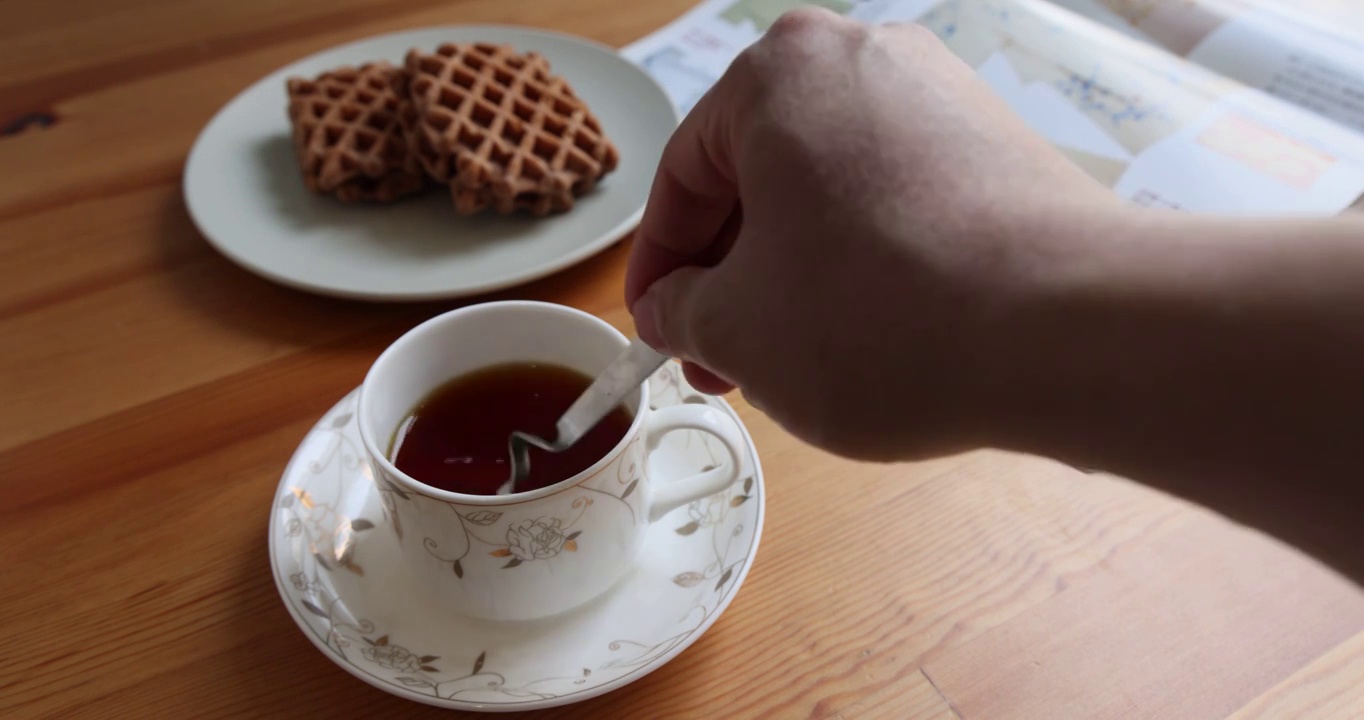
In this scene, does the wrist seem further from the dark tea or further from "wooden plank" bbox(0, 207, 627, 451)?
"wooden plank" bbox(0, 207, 627, 451)

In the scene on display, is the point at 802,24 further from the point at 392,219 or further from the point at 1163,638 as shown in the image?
the point at 392,219

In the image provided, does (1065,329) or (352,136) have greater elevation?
(1065,329)

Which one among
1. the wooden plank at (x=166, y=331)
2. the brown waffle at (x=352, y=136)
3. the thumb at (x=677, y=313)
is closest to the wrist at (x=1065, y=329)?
the thumb at (x=677, y=313)

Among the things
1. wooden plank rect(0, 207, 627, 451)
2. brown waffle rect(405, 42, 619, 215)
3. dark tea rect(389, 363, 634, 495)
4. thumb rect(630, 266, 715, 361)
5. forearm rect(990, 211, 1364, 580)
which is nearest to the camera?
forearm rect(990, 211, 1364, 580)

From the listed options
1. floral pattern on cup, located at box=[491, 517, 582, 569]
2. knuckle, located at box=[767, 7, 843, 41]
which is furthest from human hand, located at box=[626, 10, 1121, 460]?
floral pattern on cup, located at box=[491, 517, 582, 569]

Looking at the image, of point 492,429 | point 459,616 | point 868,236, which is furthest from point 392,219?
point 868,236
